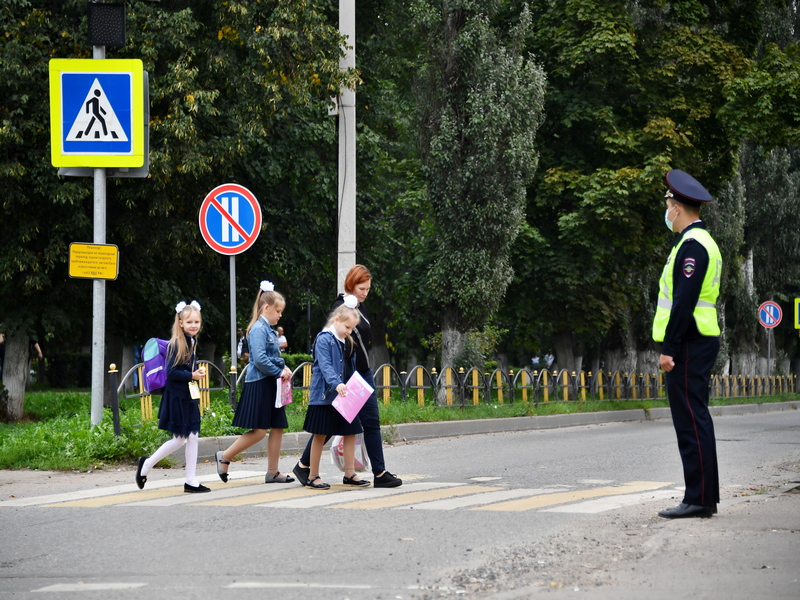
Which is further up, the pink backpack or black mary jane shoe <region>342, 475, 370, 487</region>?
the pink backpack

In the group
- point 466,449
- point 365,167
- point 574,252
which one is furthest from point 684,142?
point 466,449

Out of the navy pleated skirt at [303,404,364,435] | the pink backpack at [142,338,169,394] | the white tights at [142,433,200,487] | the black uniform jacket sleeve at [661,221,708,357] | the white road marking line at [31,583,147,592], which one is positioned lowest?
the white road marking line at [31,583,147,592]

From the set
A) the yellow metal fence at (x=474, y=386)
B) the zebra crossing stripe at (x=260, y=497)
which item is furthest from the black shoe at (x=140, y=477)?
the yellow metal fence at (x=474, y=386)

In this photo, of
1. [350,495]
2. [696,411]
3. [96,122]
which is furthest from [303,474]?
[96,122]

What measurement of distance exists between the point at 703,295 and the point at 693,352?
0.38 metres

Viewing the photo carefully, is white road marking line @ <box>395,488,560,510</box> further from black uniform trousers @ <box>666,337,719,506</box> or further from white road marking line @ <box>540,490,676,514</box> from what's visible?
black uniform trousers @ <box>666,337,719,506</box>

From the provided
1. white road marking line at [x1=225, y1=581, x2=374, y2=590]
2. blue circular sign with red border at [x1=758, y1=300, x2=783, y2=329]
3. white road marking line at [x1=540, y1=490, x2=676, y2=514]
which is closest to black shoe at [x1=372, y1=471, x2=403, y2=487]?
white road marking line at [x1=540, y1=490, x2=676, y2=514]

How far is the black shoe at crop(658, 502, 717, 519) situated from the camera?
24.6 feet

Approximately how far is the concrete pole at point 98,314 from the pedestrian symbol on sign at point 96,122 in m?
0.37

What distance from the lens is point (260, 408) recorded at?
992 centimetres

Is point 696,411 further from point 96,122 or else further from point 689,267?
point 96,122

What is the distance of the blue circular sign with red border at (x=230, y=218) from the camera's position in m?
13.5

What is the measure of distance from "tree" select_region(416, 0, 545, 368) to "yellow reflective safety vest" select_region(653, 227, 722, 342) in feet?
51.4

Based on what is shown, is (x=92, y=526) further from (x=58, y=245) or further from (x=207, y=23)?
(x=207, y=23)
